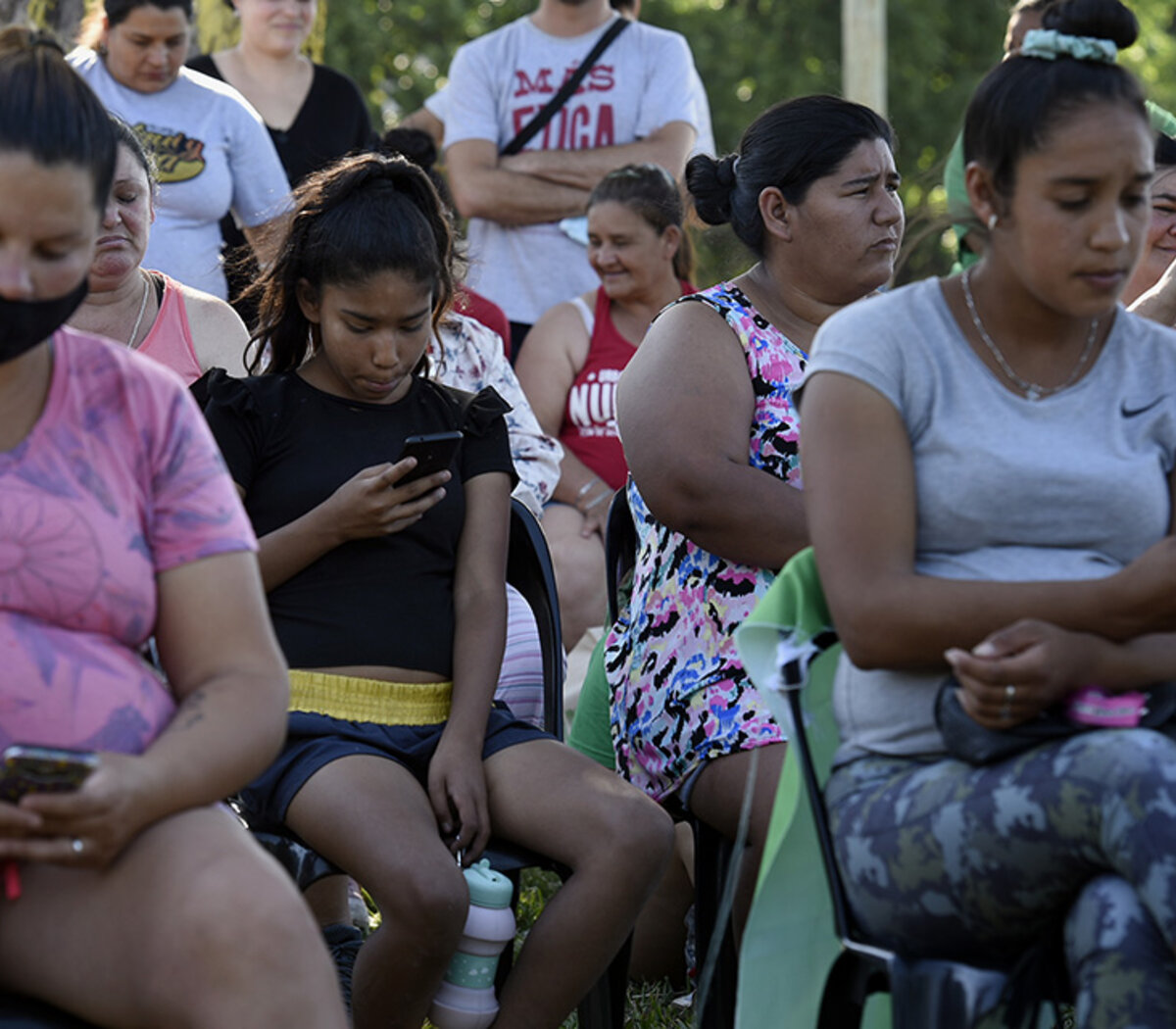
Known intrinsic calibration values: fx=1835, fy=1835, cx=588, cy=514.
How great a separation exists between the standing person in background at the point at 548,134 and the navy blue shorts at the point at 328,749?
9.80 ft

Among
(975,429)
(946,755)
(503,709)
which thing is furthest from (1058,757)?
(503,709)

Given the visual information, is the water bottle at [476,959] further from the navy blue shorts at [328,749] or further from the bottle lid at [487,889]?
the navy blue shorts at [328,749]

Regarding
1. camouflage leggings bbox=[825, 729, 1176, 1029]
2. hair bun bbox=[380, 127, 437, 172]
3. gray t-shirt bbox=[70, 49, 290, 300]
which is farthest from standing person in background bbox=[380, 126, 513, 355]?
camouflage leggings bbox=[825, 729, 1176, 1029]

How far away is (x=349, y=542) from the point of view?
332 centimetres

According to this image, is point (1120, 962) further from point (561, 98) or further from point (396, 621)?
point (561, 98)

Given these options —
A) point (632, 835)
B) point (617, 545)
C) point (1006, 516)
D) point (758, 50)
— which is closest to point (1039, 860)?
point (1006, 516)

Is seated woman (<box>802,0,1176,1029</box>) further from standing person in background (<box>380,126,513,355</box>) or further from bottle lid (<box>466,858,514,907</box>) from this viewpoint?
standing person in background (<box>380,126,513,355</box>)

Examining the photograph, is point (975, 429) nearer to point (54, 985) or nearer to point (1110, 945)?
point (1110, 945)

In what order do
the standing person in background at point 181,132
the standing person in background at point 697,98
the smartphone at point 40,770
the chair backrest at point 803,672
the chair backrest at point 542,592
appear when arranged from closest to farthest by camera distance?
the smartphone at point 40,770
the chair backrest at point 803,672
the chair backrest at point 542,592
the standing person in background at point 181,132
the standing person in background at point 697,98

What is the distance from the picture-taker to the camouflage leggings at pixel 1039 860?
215cm

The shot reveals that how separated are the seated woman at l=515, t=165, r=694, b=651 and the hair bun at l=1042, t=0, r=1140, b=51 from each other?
113 inches

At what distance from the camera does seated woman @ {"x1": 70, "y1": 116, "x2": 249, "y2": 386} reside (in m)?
3.86

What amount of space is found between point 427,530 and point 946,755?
124 cm

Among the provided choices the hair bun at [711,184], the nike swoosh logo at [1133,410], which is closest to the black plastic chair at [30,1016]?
the nike swoosh logo at [1133,410]
